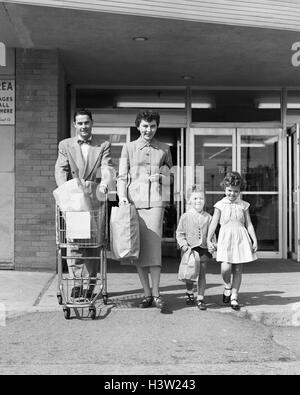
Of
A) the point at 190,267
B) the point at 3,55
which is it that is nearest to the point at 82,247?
the point at 190,267

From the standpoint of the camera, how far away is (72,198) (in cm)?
573

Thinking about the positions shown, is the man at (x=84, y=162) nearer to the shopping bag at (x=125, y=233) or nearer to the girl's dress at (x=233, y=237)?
the shopping bag at (x=125, y=233)

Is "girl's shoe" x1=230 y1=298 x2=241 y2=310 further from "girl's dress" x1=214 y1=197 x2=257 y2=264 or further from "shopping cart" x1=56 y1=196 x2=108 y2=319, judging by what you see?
"shopping cart" x1=56 y1=196 x2=108 y2=319

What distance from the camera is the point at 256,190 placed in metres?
11.2

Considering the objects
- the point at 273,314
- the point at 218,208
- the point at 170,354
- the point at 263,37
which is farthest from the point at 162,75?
the point at 170,354

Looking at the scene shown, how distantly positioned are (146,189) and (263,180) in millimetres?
5672

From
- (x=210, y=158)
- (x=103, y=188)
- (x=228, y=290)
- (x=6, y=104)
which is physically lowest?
(x=228, y=290)

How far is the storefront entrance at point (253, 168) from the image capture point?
11.2 meters

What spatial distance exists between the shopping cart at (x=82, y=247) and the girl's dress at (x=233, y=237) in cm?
130

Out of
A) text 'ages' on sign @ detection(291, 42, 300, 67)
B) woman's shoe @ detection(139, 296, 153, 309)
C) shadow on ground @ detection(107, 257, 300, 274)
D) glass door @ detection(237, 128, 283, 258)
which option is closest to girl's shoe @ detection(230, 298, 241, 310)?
woman's shoe @ detection(139, 296, 153, 309)

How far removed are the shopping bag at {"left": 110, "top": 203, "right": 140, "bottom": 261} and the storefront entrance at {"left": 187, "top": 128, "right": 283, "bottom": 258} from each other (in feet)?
18.0

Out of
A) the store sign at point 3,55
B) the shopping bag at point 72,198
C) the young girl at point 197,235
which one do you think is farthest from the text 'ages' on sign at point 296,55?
the shopping bag at point 72,198

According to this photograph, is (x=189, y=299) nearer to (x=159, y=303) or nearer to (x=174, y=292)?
(x=159, y=303)
